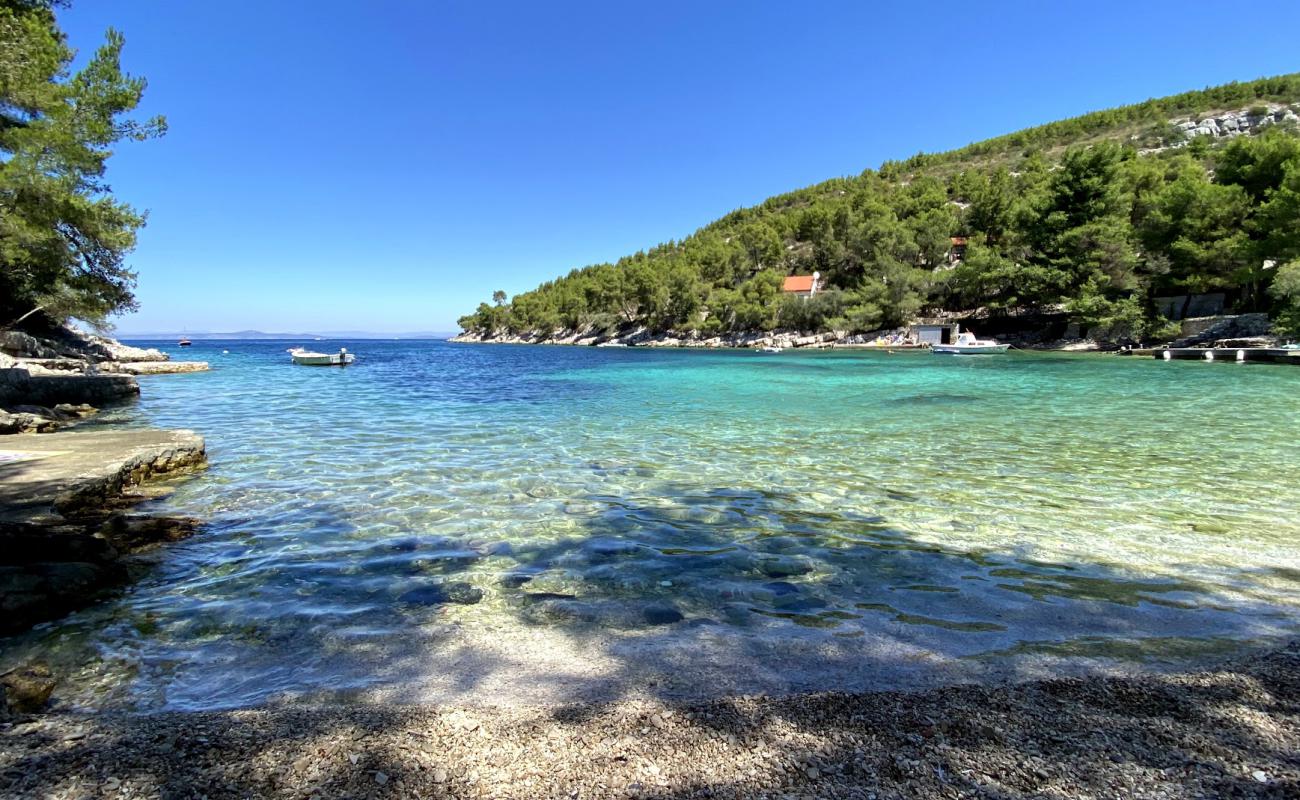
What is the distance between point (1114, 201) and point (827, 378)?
44.6 metres

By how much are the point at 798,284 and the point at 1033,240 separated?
135 feet

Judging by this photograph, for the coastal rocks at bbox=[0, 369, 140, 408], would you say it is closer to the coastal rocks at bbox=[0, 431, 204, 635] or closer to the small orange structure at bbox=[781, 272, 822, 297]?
the coastal rocks at bbox=[0, 431, 204, 635]

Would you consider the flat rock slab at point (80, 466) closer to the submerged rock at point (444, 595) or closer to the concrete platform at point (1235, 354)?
the submerged rock at point (444, 595)

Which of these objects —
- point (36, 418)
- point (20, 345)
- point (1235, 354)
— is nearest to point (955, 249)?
point (1235, 354)

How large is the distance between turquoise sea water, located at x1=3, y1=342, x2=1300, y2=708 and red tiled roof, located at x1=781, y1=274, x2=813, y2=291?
86.0 meters

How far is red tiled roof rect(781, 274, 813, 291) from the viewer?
316 ft

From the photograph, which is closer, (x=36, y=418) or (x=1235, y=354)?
(x=36, y=418)

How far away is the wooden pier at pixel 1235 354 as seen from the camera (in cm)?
3341

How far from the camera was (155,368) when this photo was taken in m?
36.1

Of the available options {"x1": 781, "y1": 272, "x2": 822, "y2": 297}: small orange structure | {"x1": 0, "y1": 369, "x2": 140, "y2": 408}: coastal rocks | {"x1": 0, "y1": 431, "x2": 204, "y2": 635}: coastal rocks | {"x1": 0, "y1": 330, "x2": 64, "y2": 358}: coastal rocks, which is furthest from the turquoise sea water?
{"x1": 781, "y1": 272, "x2": 822, "y2": 297}: small orange structure

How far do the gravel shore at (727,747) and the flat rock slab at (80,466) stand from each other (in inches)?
214

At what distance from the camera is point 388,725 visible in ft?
9.07

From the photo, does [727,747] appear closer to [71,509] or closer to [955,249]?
[71,509]

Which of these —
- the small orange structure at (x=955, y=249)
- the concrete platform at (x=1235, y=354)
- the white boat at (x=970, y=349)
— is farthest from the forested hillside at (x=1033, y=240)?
the white boat at (x=970, y=349)
